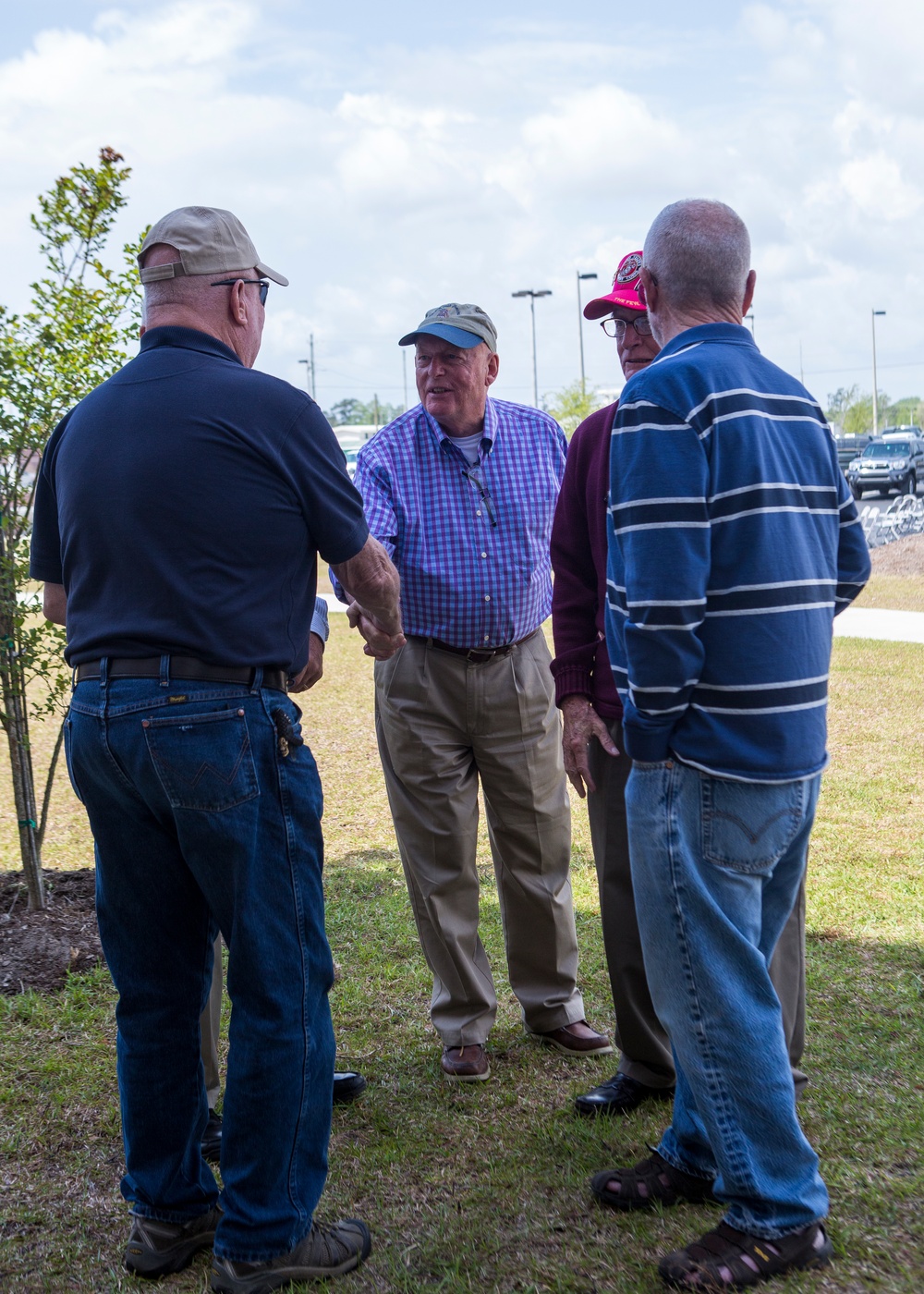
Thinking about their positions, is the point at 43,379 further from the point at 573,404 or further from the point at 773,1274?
the point at 573,404

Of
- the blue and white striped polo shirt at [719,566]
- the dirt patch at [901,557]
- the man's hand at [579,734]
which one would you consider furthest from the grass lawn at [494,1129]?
the dirt patch at [901,557]

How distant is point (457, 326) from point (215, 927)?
86.5 inches

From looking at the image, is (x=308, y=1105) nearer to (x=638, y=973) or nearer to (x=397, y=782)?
(x=638, y=973)

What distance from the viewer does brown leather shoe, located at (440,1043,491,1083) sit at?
376cm

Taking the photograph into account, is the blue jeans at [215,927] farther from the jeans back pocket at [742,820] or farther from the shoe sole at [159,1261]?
the jeans back pocket at [742,820]

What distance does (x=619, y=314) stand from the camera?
343cm

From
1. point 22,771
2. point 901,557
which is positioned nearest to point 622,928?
point 22,771

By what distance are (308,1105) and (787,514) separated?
1.66 meters

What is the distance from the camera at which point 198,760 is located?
Answer: 2424 millimetres

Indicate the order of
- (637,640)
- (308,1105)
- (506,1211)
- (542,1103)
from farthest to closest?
(542,1103) < (506,1211) < (308,1105) < (637,640)

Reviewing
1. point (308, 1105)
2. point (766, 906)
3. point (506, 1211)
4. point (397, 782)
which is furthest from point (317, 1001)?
point (397, 782)

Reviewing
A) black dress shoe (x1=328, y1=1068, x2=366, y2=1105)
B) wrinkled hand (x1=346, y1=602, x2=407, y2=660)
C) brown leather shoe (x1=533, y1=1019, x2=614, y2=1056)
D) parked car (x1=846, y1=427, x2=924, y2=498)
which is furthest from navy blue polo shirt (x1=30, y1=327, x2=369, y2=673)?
parked car (x1=846, y1=427, x2=924, y2=498)

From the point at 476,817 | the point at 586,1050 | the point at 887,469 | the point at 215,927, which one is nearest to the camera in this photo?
the point at 215,927

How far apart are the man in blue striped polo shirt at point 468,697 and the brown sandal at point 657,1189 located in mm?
986
